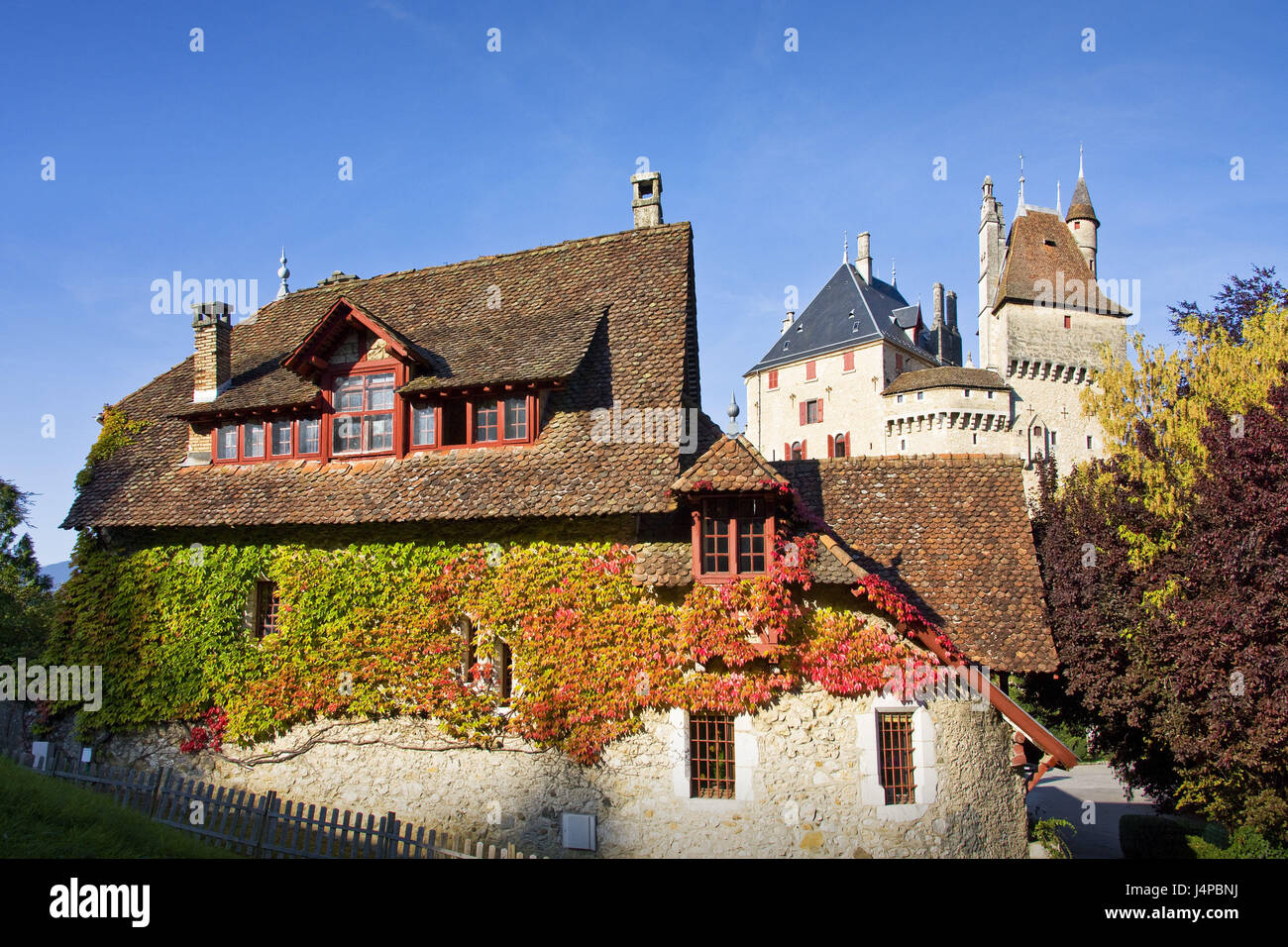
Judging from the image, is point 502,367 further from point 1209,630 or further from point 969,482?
point 1209,630

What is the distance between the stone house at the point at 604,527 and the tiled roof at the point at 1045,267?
4081cm

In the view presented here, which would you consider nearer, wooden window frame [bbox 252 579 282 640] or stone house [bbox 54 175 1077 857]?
stone house [bbox 54 175 1077 857]

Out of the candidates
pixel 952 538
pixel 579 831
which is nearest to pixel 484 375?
pixel 579 831

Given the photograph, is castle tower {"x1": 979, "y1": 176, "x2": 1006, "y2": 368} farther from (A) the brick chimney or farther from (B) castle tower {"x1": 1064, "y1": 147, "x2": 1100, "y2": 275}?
(A) the brick chimney

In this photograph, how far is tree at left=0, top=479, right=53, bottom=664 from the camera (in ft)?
78.1

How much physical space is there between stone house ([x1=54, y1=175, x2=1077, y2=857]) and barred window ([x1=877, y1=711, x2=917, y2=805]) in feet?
0.13

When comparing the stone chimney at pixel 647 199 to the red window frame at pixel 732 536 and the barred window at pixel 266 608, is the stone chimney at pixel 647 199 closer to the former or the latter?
the red window frame at pixel 732 536

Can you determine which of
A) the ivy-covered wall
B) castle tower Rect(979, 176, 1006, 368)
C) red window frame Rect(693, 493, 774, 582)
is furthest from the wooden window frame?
castle tower Rect(979, 176, 1006, 368)

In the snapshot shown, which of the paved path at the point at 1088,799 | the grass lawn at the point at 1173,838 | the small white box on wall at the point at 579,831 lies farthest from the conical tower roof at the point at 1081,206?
the small white box on wall at the point at 579,831

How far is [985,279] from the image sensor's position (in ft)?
175

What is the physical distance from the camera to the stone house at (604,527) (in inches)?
466

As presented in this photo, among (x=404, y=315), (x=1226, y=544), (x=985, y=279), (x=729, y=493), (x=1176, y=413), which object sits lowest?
(x=1226, y=544)
